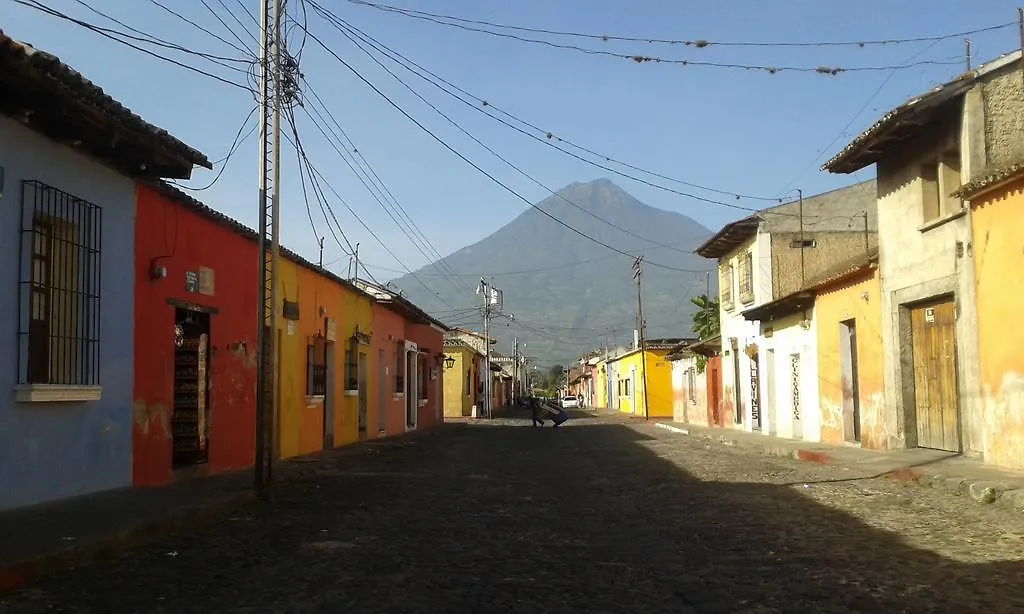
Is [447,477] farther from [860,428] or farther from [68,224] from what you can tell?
[860,428]

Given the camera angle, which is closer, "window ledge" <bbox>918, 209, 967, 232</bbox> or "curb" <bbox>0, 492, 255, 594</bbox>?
"curb" <bbox>0, 492, 255, 594</bbox>

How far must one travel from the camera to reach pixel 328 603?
536cm

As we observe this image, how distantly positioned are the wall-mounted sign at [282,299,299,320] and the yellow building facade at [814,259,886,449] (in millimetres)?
10323

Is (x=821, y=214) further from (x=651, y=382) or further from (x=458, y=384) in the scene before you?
(x=458, y=384)

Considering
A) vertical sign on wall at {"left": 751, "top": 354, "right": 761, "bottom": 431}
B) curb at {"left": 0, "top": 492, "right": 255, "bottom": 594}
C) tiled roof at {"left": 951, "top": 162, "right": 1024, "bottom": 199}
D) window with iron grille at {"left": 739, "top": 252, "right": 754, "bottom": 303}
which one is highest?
window with iron grille at {"left": 739, "top": 252, "right": 754, "bottom": 303}

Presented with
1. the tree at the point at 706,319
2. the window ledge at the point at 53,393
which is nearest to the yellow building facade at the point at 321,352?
the window ledge at the point at 53,393

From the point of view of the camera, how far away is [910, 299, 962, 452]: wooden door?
14.0 metres

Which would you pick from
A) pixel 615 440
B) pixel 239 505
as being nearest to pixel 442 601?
pixel 239 505

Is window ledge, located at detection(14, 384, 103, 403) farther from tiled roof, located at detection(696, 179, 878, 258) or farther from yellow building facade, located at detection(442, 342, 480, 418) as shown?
yellow building facade, located at detection(442, 342, 480, 418)

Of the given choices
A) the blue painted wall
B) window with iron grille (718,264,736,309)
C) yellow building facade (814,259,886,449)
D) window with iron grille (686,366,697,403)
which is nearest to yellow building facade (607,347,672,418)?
window with iron grille (686,366,697,403)

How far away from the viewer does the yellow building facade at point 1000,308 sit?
1145cm

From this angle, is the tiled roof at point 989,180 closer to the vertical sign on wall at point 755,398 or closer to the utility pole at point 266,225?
the utility pole at point 266,225

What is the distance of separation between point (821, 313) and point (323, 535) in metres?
14.7

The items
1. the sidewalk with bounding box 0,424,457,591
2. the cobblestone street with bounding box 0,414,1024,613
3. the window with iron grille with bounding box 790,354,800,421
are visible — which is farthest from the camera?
the window with iron grille with bounding box 790,354,800,421
